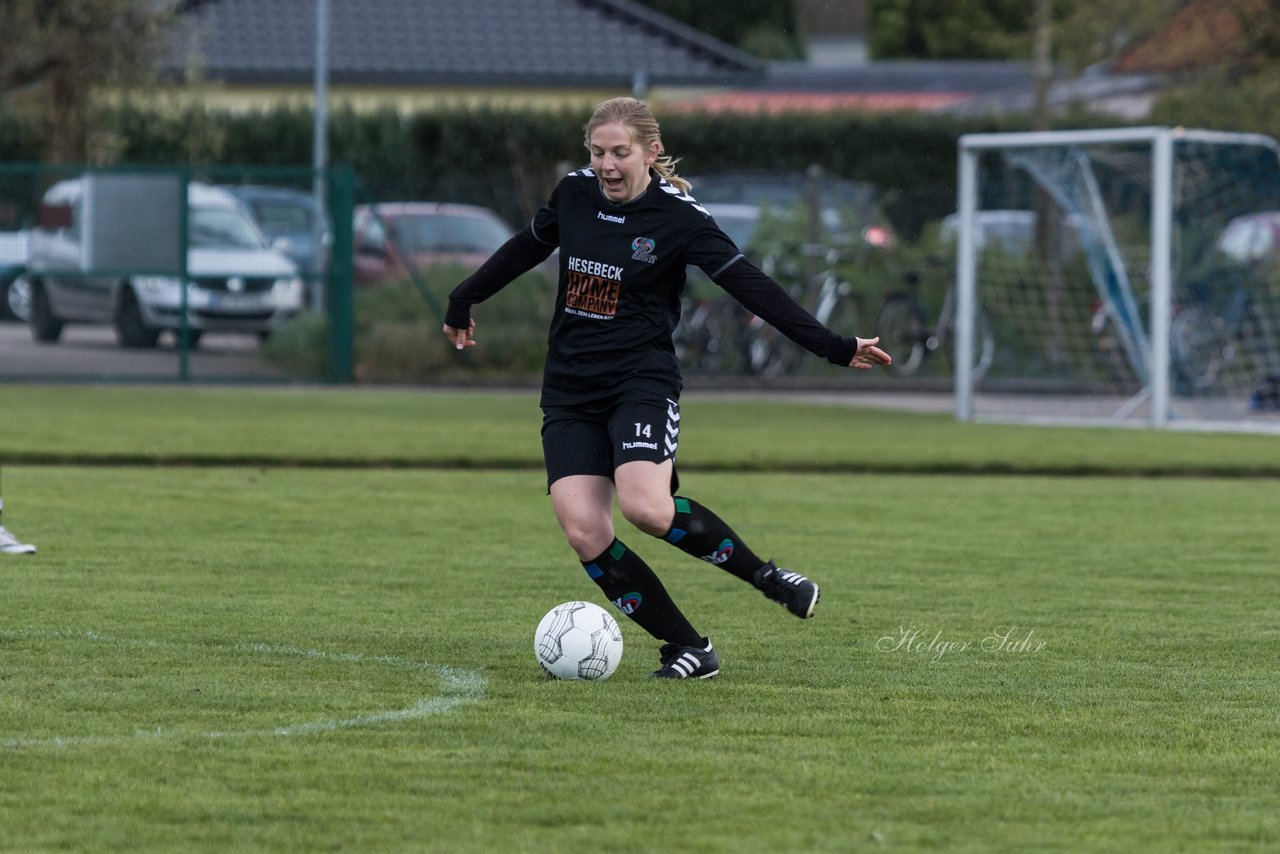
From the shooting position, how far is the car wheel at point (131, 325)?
22188mm

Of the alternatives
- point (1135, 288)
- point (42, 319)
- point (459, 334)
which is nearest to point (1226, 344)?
point (1135, 288)

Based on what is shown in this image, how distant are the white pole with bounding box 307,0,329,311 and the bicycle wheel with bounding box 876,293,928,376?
6390 mm

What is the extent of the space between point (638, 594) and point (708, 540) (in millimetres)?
Answer: 294

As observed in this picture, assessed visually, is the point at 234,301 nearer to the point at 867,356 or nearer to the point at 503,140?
the point at 503,140

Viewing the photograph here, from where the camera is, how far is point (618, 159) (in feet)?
21.2

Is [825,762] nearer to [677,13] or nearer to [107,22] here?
[107,22]

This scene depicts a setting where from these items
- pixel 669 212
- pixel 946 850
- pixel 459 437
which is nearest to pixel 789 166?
pixel 459 437

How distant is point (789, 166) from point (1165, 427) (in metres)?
16.3

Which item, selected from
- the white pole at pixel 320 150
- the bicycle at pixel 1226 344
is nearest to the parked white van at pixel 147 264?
the white pole at pixel 320 150

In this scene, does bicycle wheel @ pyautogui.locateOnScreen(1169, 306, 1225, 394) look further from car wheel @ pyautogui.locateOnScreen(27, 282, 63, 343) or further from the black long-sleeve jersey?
the black long-sleeve jersey

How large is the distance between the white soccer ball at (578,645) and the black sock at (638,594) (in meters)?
0.10

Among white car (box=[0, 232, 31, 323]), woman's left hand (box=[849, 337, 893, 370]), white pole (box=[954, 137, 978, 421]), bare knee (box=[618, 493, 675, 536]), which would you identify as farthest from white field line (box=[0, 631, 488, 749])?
white car (box=[0, 232, 31, 323])

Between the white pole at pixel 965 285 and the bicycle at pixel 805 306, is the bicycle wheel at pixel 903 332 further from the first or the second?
the white pole at pixel 965 285

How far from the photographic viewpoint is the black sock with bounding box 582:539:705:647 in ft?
21.8
